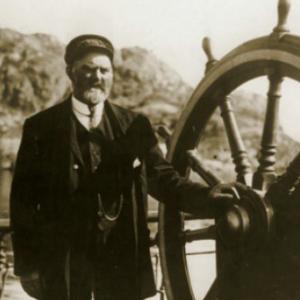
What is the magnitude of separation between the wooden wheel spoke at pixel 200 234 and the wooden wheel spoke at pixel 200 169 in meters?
0.12

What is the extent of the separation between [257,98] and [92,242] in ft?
2.35

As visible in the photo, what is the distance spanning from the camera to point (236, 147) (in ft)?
4.83

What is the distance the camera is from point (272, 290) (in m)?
1.31

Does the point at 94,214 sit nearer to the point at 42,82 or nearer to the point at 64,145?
the point at 64,145

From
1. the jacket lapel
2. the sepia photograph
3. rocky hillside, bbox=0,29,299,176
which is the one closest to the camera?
the sepia photograph

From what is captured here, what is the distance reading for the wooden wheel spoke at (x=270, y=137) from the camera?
4.47 feet

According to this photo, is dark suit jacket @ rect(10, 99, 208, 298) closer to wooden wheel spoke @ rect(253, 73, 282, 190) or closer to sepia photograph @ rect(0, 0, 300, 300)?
sepia photograph @ rect(0, 0, 300, 300)

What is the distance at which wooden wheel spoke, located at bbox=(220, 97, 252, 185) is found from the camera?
56.5 inches

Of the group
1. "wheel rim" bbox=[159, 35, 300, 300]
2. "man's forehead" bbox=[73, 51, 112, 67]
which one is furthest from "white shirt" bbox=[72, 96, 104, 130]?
"wheel rim" bbox=[159, 35, 300, 300]

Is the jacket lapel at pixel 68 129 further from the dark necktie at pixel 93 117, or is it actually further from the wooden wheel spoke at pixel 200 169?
the wooden wheel spoke at pixel 200 169

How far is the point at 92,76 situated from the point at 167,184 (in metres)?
0.38

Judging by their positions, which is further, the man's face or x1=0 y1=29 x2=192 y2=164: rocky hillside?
x1=0 y1=29 x2=192 y2=164: rocky hillside

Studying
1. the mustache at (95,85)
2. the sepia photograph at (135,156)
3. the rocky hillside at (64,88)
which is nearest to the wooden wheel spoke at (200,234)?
the sepia photograph at (135,156)

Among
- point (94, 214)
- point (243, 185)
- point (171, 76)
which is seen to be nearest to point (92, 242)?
point (94, 214)
